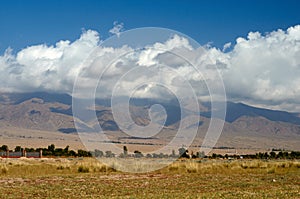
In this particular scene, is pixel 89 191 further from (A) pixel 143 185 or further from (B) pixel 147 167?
(B) pixel 147 167

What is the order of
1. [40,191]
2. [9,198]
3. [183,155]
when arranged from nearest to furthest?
[9,198] < [40,191] < [183,155]

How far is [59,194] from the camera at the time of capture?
76.7ft

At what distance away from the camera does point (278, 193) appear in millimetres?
22625

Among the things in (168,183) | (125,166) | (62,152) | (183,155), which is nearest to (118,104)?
(125,166)

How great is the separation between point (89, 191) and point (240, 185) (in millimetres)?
8400

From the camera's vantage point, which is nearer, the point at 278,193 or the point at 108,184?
the point at 278,193

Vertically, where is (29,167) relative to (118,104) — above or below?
below

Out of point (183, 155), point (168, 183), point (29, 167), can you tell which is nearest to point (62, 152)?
point (183, 155)

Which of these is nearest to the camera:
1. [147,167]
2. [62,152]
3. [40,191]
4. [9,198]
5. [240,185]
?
[9,198]

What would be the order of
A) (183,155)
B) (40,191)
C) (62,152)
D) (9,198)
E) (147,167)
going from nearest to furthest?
(9,198), (40,191), (147,167), (62,152), (183,155)

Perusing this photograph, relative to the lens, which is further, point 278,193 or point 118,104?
point 118,104

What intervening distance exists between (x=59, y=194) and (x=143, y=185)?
6219 mm

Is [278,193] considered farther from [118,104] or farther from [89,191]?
[118,104]

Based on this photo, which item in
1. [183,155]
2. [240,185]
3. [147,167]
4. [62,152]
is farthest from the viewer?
[183,155]
